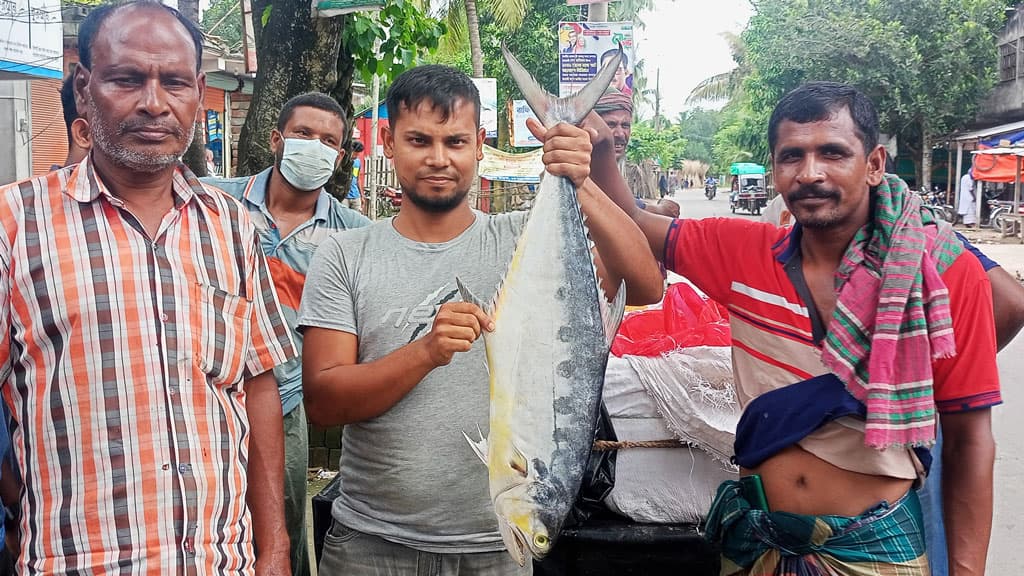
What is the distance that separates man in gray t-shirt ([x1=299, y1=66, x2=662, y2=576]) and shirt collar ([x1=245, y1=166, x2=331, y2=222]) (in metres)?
1.40

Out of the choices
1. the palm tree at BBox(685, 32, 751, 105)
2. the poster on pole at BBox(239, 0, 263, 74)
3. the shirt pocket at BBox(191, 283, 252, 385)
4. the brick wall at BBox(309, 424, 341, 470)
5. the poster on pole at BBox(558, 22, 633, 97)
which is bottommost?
the brick wall at BBox(309, 424, 341, 470)

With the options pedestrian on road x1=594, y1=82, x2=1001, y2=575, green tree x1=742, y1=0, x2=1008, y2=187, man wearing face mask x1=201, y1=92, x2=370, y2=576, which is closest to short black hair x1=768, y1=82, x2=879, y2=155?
pedestrian on road x1=594, y1=82, x2=1001, y2=575

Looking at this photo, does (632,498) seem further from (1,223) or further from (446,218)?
(1,223)

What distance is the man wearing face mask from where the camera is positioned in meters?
3.28

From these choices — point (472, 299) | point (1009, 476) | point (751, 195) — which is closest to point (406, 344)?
point (472, 299)

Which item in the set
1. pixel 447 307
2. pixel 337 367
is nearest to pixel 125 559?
pixel 337 367

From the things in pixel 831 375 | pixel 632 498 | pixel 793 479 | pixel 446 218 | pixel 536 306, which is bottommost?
pixel 632 498

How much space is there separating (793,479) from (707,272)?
1.98 ft

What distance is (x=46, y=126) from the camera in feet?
37.8

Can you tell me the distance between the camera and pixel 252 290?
1979 millimetres

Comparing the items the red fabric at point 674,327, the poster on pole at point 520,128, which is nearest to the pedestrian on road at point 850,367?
the red fabric at point 674,327

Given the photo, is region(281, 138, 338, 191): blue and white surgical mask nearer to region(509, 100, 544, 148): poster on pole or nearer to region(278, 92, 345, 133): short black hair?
region(278, 92, 345, 133): short black hair

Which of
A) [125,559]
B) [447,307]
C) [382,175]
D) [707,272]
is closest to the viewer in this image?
Answer: [125,559]

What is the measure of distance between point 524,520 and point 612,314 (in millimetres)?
508
